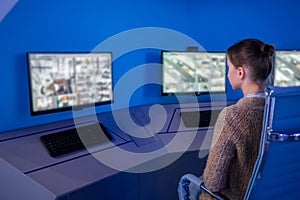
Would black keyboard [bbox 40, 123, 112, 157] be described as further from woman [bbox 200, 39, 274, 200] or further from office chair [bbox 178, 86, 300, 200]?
office chair [bbox 178, 86, 300, 200]

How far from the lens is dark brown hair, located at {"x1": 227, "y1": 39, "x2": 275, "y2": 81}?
126 cm

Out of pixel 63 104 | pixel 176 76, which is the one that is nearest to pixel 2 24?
pixel 63 104

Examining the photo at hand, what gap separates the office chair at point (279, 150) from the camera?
0.96 meters

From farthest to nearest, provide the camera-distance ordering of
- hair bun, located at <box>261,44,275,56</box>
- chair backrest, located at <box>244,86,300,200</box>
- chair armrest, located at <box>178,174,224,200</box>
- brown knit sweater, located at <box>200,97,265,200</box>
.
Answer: chair armrest, located at <box>178,174,224,200</box> → hair bun, located at <box>261,44,275,56</box> → brown knit sweater, located at <box>200,97,265,200</box> → chair backrest, located at <box>244,86,300,200</box>

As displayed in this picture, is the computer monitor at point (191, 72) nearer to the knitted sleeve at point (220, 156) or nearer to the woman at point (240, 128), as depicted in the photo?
the woman at point (240, 128)

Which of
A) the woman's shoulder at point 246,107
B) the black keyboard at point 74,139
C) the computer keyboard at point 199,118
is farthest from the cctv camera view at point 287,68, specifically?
the black keyboard at point 74,139

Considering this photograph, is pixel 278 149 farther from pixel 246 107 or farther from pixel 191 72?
pixel 191 72

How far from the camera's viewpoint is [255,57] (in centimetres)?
126

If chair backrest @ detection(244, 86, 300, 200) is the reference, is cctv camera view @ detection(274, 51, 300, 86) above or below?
above

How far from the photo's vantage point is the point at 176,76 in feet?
7.30

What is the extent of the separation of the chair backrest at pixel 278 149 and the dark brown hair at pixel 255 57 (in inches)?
12.2

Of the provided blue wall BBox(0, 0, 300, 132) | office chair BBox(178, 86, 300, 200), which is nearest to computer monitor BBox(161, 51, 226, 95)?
blue wall BBox(0, 0, 300, 132)

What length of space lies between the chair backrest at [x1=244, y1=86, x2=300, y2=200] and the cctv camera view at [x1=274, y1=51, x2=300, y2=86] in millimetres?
1400

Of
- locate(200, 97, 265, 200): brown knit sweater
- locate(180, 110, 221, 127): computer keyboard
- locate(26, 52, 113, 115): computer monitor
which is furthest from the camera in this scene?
locate(180, 110, 221, 127): computer keyboard
